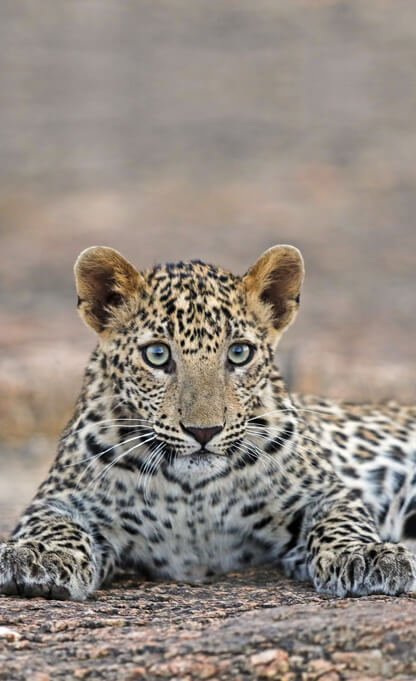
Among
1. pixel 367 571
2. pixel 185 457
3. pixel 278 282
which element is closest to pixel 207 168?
pixel 278 282

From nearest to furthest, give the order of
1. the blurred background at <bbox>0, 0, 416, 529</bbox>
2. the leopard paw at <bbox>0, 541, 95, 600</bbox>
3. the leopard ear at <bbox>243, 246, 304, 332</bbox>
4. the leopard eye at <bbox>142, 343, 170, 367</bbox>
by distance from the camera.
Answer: the leopard paw at <bbox>0, 541, 95, 600</bbox> < the leopard eye at <bbox>142, 343, 170, 367</bbox> < the leopard ear at <bbox>243, 246, 304, 332</bbox> < the blurred background at <bbox>0, 0, 416, 529</bbox>

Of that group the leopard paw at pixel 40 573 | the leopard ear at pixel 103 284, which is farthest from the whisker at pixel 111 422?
the leopard paw at pixel 40 573

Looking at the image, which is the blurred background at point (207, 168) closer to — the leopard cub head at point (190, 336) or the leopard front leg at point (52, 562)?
the leopard front leg at point (52, 562)

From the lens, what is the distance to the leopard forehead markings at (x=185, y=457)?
8398 mm

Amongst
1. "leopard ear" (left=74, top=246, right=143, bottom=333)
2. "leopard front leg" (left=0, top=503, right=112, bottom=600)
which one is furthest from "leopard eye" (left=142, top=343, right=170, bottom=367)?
"leopard front leg" (left=0, top=503, right=112, bottom=600)

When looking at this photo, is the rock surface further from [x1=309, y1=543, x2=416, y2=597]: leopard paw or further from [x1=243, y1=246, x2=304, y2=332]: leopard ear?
[x1=243, y1=246, x2=304, y2=332]: leopard ear

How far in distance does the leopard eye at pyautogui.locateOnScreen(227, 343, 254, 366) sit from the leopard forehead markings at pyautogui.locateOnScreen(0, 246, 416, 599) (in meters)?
0.01

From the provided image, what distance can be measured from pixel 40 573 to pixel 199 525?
1239 mm

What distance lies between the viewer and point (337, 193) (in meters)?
30.2

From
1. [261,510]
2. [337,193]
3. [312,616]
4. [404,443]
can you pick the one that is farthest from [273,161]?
[312,616]

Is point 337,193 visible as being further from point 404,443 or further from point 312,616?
point 312,616

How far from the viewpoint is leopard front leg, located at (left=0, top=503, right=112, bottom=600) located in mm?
8219

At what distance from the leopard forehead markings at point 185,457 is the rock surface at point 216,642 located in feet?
2.80

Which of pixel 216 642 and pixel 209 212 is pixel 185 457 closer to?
pixel 216 642
